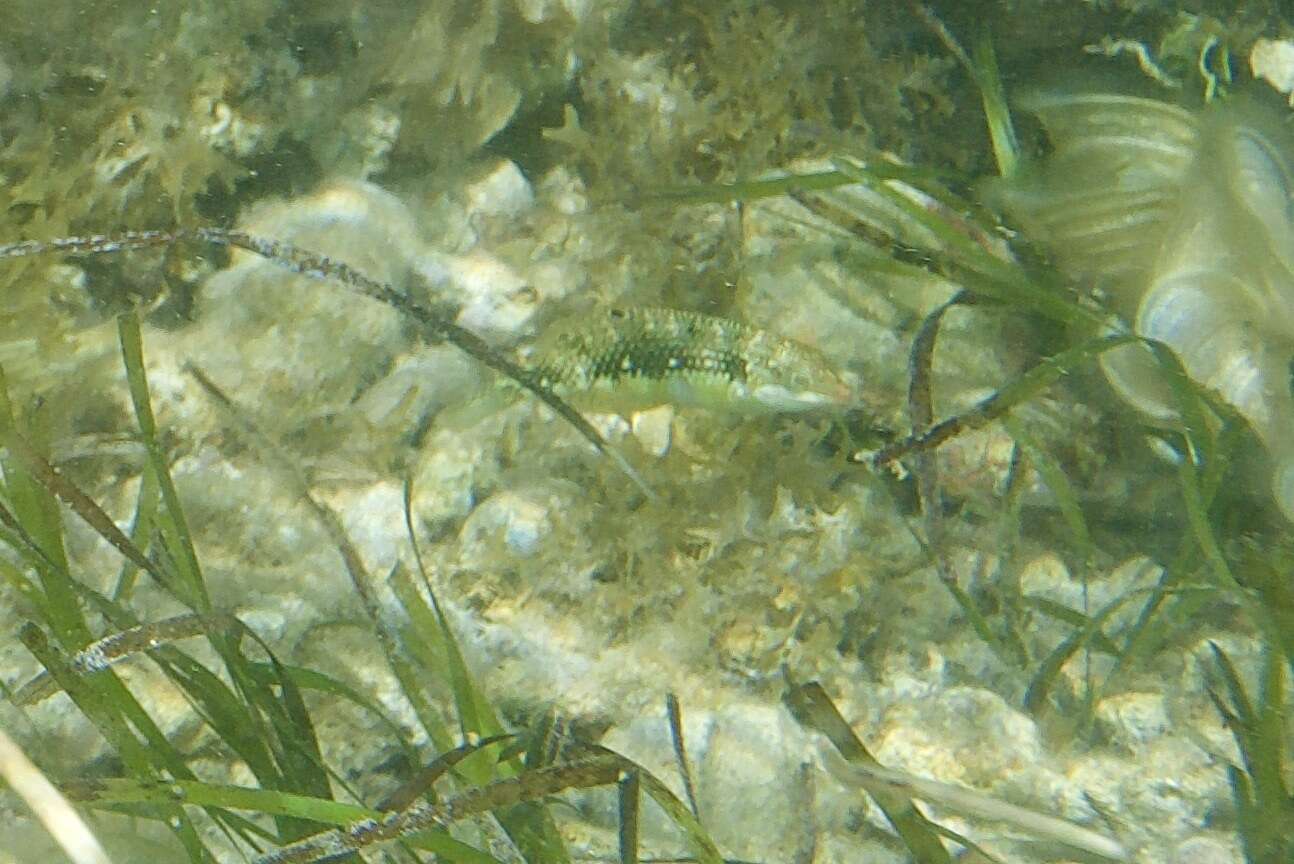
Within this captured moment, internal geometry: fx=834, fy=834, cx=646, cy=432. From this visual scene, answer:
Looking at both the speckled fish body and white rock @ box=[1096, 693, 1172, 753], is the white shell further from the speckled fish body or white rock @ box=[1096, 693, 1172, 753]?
the speckled fish body

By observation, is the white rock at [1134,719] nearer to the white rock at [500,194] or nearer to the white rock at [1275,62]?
the white rock at [1275,62]

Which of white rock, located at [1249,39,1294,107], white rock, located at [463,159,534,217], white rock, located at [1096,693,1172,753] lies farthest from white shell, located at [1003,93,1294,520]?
white rock, located at [463,159,534,217]

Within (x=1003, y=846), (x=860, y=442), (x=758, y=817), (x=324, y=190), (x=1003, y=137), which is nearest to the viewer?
(x=1003, y=846)

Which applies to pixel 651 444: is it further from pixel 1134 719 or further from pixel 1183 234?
pixel 1183 234

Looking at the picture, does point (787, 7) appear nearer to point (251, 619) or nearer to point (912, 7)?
point (912, 7)

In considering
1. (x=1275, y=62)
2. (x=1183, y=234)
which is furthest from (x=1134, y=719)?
(x=1275, y=62)

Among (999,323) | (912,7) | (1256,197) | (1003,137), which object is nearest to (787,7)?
(912,7)

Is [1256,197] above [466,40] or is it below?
below

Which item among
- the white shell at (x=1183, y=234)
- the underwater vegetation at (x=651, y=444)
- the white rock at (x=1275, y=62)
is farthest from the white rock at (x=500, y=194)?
the white rock at (x=1275, y=62)
